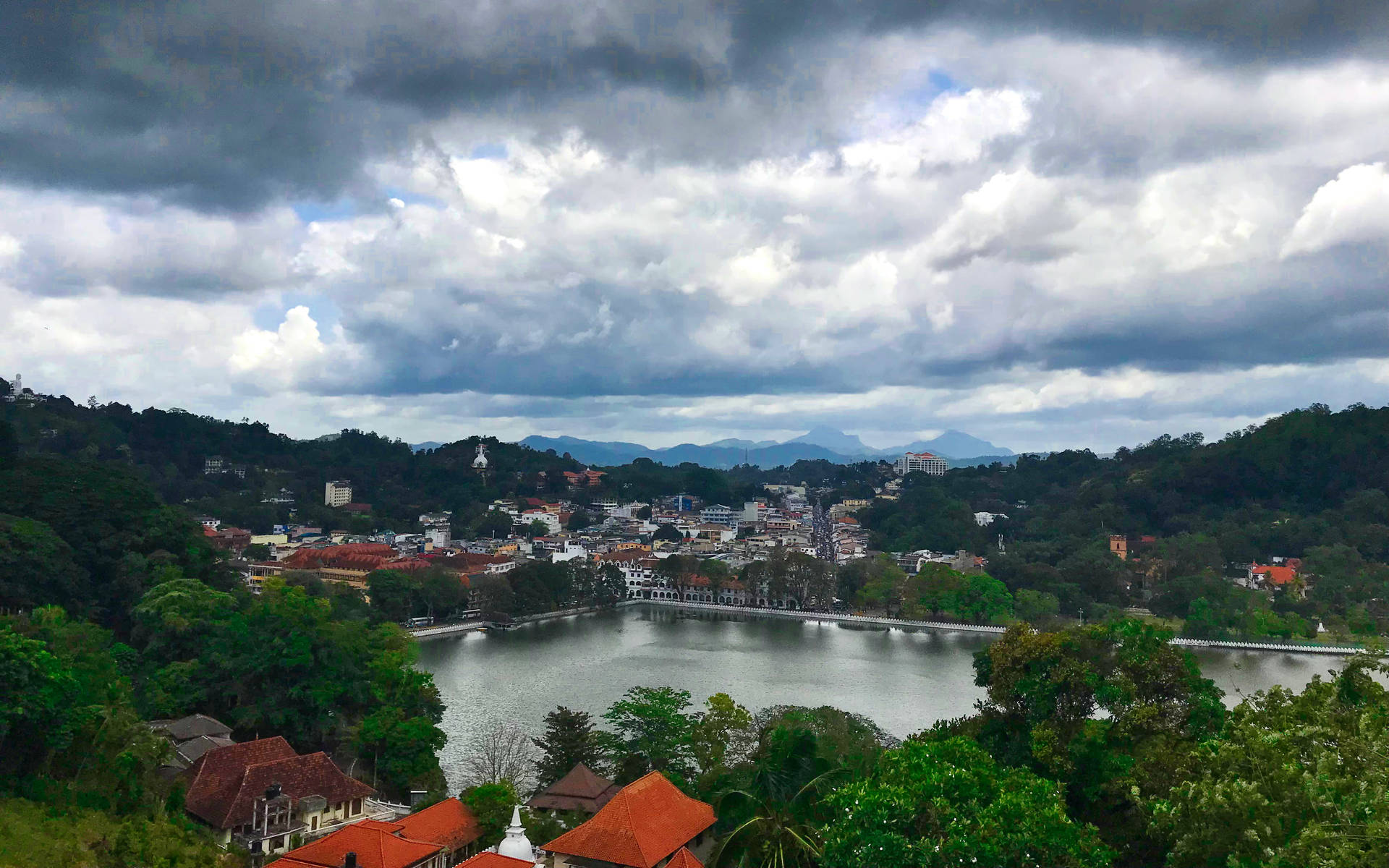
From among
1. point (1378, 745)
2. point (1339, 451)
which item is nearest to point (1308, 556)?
point (1339, 451)

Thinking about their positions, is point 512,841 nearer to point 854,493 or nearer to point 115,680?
point 115,680

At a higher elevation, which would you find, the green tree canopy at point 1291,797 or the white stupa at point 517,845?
the green tree canopy at point 1291,797

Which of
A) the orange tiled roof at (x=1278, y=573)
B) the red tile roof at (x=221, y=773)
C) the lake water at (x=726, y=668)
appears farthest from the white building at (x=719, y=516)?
the red tile roof at (x=221, y=773)

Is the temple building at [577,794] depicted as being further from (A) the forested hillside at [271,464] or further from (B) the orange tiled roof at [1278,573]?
(A) the forested hillside at [271,464]

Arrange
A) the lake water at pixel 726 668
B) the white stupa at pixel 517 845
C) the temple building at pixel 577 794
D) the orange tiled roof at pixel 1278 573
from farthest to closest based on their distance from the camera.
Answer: the orange tiled roof at pixel 1278 573
the lake water at pixel 726 668
the temple building at pixel 577 794
the white stupa at pixel 517 845

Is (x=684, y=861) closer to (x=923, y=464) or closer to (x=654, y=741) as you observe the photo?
(x=654, y=741)

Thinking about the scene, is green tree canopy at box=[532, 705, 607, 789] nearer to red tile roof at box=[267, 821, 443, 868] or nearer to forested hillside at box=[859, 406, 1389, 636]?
red tile roof at box=[267, 821, 443, 868]
